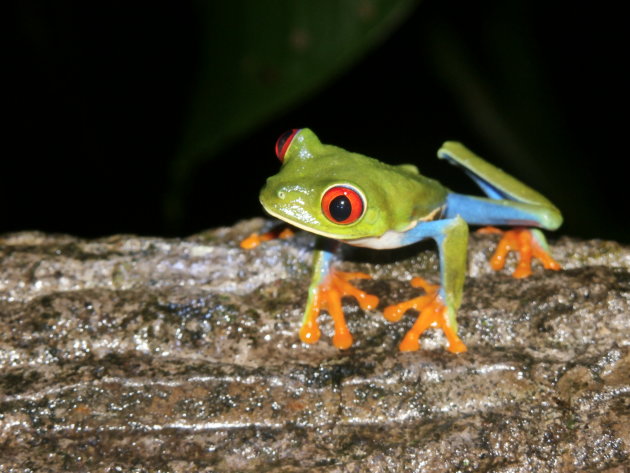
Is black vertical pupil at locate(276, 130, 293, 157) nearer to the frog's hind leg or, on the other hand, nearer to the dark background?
the frog's hind leg

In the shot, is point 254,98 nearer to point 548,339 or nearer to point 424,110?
point 548,339

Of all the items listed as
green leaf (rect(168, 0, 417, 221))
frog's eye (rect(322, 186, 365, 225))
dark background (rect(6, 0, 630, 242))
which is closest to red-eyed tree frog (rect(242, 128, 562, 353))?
frog's eye (rect(322, 186, 365, 225))

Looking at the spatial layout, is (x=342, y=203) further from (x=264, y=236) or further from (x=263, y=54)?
(x=263, y=54)

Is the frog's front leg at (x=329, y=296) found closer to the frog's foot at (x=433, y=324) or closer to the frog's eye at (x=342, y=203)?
the frog's foot at (x=433, y=324)

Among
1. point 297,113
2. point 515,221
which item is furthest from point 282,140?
point 297,113

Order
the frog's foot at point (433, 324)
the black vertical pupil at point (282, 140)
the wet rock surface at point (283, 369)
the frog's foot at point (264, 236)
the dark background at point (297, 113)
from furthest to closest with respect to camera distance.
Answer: the dark background at point (297, 113)
the frog's foot at point (264, 236)
the black vertical pupil at point (282, 140)
the frog's foot at point (433, 324)
the wet rock surface at point (283, 369)

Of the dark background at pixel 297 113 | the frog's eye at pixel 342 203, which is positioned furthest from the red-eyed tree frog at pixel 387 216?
the dark background at pixel 297 113
